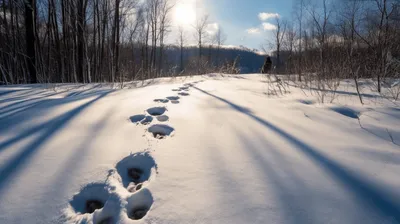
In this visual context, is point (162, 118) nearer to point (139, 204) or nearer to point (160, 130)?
→ point (160, 130)

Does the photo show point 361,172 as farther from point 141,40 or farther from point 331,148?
point 141,40

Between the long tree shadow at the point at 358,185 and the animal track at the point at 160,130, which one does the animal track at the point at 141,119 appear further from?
the long tree shadow at the point at 358,185

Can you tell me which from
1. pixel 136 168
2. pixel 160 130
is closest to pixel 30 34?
pixel 160 130

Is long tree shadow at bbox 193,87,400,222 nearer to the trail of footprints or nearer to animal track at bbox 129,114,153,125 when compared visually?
the trail of footprints

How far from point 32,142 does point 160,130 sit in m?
0.62

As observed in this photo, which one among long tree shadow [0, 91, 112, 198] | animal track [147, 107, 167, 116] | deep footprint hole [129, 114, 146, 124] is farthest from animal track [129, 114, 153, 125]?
long tree shadow [0, 91, 112, 198]

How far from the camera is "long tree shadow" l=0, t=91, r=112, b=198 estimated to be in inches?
29.3

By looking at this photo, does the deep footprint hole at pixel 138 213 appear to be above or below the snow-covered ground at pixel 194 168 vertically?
below

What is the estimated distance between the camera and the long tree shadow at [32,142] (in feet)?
2.44

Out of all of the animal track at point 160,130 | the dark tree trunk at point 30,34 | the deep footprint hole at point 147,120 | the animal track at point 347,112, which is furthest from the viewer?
the dark tree trunk at point 30,34

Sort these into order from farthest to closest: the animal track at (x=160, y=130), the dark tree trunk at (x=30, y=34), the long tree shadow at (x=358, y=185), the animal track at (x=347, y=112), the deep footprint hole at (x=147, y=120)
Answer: the dark tree trunk at (x=30, y=34), the animal track at (x=347, y=112), the deep footprint hole at (x=147, y=120), the animal track at (x=160, y=130), the long tree shadow at (x=358, y=185)

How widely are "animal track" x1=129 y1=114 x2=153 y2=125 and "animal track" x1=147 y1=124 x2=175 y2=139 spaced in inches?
4.2

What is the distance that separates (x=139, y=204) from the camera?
677 mm

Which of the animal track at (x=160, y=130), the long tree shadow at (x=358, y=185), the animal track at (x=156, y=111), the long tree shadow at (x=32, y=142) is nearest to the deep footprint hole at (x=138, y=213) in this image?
the long tree shadow at (x=32, y=142)
